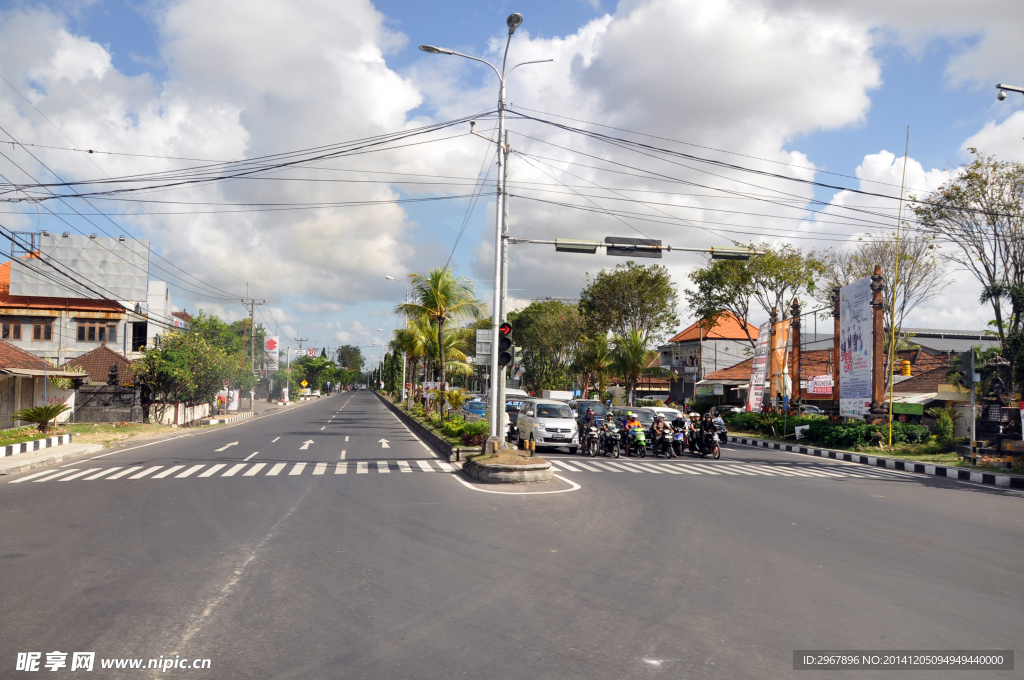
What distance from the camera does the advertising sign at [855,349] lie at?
2391 centimetres

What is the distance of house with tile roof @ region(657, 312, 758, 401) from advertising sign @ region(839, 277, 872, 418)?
32809 mm

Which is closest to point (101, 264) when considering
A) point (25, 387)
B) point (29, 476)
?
point (25, 387)

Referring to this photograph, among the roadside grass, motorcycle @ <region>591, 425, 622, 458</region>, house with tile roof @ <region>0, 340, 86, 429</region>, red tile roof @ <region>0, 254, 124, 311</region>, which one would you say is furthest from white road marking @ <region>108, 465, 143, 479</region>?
red tile roof @ <region>0, 254, 124, 311</region>

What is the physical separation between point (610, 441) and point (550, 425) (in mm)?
2064

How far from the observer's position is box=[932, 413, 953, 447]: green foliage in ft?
76.2

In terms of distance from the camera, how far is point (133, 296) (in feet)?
162

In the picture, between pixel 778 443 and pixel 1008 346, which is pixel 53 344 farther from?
pixel 1008 346

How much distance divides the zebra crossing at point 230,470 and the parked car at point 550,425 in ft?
18.6

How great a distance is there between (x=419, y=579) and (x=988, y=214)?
Result: 2647 centimetres

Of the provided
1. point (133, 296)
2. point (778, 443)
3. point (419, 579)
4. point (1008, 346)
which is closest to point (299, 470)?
point (419, 579)

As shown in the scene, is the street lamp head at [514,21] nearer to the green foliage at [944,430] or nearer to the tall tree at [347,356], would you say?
the green foliage at [944,430]

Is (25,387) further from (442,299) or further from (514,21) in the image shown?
(514,21)

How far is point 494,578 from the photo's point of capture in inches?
262

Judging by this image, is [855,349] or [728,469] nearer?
[728,469]
